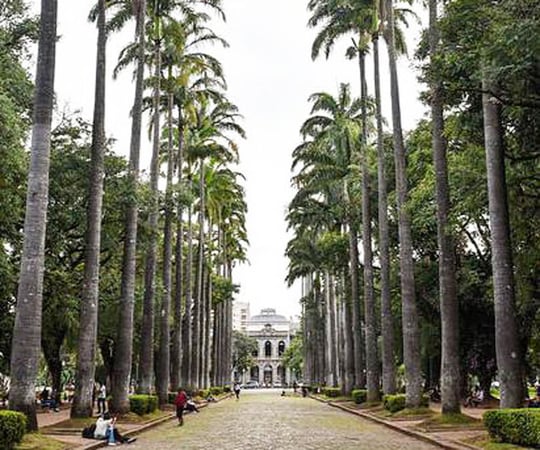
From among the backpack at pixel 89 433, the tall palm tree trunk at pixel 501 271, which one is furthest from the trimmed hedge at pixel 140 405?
the tall palm tree trunk at pixel 501 271

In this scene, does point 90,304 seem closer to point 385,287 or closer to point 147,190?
point 147,190

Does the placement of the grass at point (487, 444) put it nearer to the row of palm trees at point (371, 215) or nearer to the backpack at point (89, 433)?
the row of palm trees at point (371, 215)

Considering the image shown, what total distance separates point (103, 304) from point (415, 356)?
13.1 meters

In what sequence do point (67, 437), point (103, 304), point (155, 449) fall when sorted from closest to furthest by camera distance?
1. point (155, 449)
2. point (67, 437)
3. point (103, 304)

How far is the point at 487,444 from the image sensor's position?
1432cm

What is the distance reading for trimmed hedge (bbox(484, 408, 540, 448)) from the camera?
12891mm

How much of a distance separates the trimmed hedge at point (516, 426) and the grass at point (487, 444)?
146 millimetres

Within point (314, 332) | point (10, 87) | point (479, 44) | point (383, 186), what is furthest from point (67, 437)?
point (314, 332)

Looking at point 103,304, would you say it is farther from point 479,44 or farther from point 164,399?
point 479,44

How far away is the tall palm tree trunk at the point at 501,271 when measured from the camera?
51.3 feet

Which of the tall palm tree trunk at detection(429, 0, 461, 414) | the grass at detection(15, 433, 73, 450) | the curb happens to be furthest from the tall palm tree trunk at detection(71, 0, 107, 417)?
the tall palm tree trunk at detection(429, 0, 461, 414)

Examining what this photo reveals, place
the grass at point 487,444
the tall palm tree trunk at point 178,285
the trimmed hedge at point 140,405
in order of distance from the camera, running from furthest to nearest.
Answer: the tall palm tree trunk at point 178,285, the trimmed hedge at point 140,405, the grass at point 487,444

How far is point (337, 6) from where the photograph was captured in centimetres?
3138

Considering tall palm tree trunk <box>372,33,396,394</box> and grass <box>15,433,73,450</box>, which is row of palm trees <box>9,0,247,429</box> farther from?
tall palm tree trunk <box>372,33,396,394</box>
